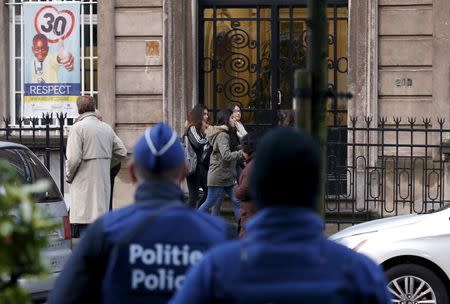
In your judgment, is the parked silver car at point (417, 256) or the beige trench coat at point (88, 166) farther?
the beige trench coat at point (88, 166)

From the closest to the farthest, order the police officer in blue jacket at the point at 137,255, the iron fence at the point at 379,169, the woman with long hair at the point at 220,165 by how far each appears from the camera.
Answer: the police officer in blue jacket at the point at 137,255 → the woman with long hair at the point at 220,165 → the iron fence at the point at 379,169

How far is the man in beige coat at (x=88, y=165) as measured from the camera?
40.1 feet

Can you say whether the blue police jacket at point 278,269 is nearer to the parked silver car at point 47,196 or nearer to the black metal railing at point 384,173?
the parked silver car at point 47,196

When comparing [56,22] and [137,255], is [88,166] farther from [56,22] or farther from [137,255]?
[137,255]

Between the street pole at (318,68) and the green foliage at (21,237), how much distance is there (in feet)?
8.10

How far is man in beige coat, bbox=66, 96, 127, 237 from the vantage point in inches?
481

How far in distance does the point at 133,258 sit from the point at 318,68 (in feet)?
6.17

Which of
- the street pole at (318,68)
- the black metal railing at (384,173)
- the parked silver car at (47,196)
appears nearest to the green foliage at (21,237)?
the street pole at (318,68)

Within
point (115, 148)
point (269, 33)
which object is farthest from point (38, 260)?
point (269, 33)

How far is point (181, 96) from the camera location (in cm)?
1594

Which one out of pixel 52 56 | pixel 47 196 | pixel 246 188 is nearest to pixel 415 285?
pixel 246 188

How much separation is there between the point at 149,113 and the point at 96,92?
847 millimetres

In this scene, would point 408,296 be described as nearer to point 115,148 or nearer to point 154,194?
point 115,148

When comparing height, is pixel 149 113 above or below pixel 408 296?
above
